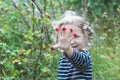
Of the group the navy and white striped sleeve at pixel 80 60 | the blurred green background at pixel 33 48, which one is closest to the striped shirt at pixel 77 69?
the navy and white striped sleeve at pixel 80 60

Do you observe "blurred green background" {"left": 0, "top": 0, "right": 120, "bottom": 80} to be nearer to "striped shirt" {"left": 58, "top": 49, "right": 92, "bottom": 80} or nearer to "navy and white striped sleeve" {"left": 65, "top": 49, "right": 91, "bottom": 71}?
"striped shirt" {"left": 58, "top": 49, "right": 92, "bottom": 80}

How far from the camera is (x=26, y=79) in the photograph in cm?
454

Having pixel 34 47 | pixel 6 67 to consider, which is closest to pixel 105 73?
pixel 34 47

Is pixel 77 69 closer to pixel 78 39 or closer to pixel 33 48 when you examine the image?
pixel 78 39

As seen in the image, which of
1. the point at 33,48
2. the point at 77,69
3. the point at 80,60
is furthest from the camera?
the point at 33,48

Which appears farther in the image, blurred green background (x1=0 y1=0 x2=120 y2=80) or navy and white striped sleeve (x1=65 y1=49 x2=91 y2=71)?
blurred green background (x1=0 y1=0 x2=120 y2=80)

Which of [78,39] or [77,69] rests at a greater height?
[78,39]

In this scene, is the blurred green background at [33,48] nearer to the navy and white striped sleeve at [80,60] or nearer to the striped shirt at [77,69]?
the striped shirt at [77,69]

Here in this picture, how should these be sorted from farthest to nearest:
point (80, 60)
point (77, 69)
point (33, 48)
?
point (33, 48) → point (77, 69) → point (80, 60)

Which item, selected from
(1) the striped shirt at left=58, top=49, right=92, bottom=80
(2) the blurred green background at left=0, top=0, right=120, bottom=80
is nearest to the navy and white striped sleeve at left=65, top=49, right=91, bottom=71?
(1) the striped shirt at left=58, top=49, right=92, bottom=80

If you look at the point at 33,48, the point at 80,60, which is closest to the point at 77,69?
the point at 80,60

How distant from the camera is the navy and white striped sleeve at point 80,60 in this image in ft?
9.96

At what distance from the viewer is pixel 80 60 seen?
3.11 metres

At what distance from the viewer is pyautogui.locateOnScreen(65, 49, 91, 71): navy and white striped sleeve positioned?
3036mm
